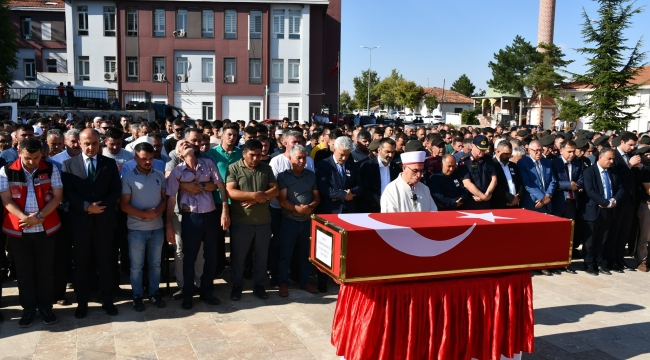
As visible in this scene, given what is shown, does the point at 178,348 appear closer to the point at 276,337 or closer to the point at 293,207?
the point at 276,337

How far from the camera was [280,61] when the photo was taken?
123ft

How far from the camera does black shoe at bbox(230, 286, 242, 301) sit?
21.5 feet

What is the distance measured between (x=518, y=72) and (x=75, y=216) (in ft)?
197

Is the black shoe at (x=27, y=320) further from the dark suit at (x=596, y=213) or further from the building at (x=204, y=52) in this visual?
the building at (x=204, y=52)

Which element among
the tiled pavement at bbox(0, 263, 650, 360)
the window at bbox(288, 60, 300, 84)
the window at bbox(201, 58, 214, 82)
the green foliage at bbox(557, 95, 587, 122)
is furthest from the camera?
the window at bbox(288, 60, 300, 84)

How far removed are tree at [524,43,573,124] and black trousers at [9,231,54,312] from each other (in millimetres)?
50060

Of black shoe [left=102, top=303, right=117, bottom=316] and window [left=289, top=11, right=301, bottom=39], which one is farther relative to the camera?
A: window [left=289, top=11, right=301, bottom=39]

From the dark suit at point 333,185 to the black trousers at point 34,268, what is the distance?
3154mm

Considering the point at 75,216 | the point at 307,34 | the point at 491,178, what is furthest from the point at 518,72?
the point at 75,216

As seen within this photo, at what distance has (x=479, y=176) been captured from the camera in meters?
7.57

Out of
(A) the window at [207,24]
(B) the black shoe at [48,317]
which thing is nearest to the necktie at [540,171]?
(B) the black shoe at [48,317]

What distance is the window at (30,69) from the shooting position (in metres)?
40.3

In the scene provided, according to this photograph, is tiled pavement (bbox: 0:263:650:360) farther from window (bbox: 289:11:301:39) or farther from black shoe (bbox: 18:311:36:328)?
window (bbox: 289:11:301:39)

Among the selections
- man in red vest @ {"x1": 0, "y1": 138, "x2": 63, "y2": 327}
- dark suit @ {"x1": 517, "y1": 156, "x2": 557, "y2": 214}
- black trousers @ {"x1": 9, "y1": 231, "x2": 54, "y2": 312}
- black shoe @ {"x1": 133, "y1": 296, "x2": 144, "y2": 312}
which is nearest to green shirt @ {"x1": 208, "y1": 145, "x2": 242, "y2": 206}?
black shoe @ {"x1": 133, "y1": 296, "x2": 144, "y2": 312}
